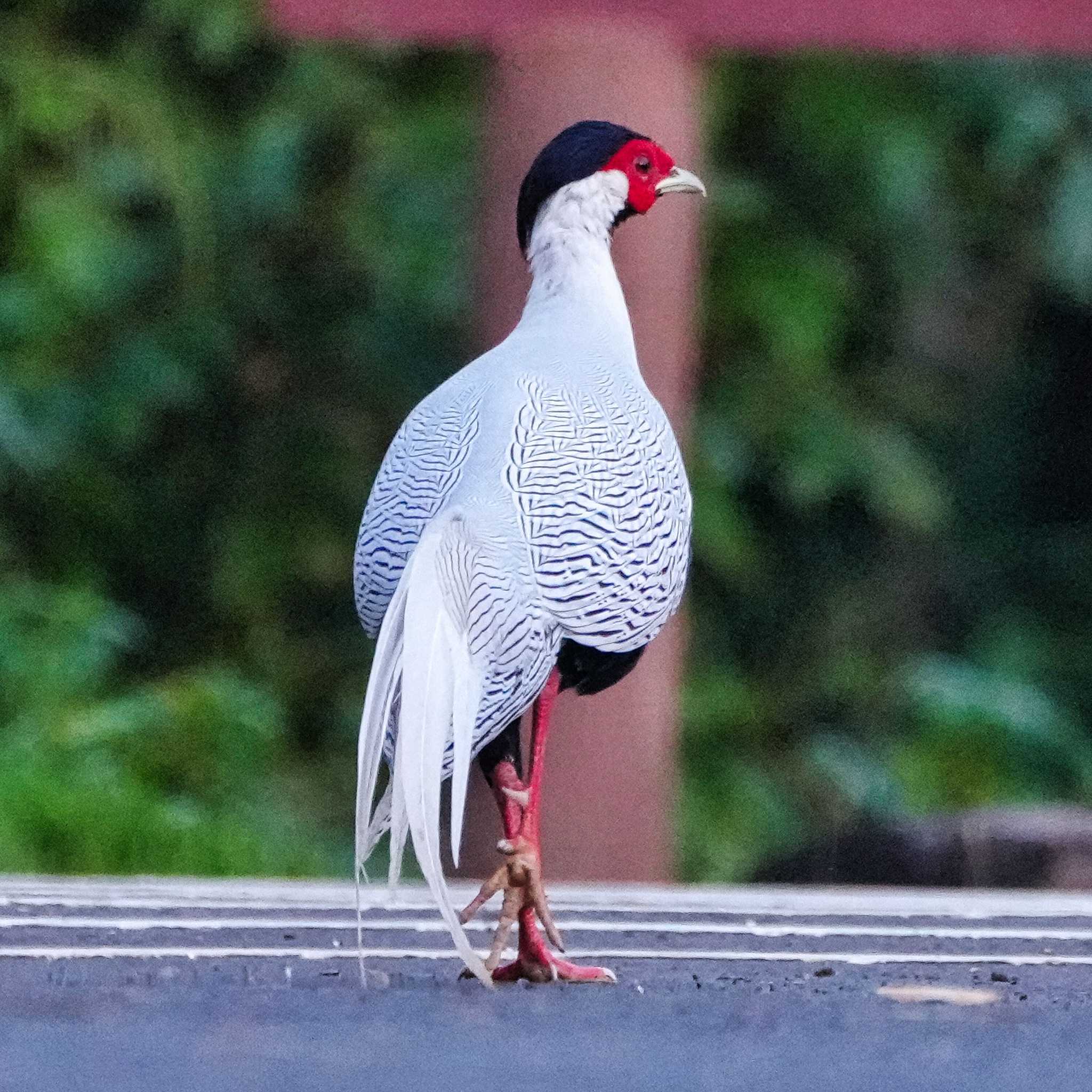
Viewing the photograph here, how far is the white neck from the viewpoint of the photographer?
4.82 m

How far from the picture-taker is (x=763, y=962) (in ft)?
15.2

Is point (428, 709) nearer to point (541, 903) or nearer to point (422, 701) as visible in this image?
point (422, 701)

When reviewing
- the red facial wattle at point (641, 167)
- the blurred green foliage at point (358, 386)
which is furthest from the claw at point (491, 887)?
the blurred green foliage at point (358, 386)

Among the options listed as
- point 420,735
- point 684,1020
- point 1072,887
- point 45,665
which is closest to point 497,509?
point 420,735

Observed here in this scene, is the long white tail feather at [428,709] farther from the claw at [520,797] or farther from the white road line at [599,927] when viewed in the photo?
the white road line at [599,927]

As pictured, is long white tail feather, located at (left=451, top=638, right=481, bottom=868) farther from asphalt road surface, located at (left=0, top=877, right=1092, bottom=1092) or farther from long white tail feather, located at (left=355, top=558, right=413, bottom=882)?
asphalt road surface, located at (left=0, top=877, right=1092, bottom=1092)

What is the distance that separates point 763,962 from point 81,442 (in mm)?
4652

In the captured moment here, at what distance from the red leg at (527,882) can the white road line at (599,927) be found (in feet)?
2.07

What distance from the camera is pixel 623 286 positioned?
611cm

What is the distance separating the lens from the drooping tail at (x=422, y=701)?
3.94 metres

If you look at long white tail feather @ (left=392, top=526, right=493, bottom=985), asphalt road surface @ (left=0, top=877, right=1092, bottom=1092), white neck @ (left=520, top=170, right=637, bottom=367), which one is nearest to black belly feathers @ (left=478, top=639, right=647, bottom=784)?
long white tail feather @ (left=392, top=526, right=493, bottom=985)

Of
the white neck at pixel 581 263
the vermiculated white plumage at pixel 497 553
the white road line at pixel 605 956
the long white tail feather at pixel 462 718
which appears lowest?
the white road line at pixel 605 956

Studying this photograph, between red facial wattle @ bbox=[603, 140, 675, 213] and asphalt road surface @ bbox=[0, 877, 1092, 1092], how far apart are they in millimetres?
1319

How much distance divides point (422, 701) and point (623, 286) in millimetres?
2299
